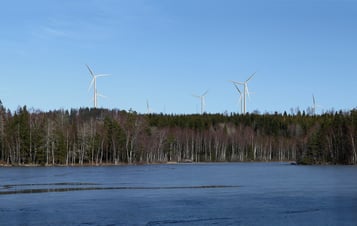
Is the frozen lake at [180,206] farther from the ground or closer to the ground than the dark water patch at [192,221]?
farther from the ground

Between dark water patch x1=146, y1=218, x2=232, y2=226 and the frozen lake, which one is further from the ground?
the frozen lake

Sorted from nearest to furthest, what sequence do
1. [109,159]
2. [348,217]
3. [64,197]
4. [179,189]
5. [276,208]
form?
[348,217], [276,208], [64,197], [179,189], [109,159]

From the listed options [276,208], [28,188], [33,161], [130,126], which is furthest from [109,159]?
[276,208]

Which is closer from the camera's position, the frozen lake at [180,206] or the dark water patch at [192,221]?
the dark water patch at [192,221]

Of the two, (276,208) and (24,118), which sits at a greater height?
(24,118)

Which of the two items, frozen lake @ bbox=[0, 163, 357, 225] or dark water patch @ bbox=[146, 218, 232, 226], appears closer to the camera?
dark water patch @ bbox=[146, 218, 232, 226]

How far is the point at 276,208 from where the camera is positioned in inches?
1593

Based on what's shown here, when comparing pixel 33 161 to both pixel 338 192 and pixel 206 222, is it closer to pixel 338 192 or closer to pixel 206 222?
pixel 338 192

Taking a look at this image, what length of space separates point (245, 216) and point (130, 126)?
13346 cm

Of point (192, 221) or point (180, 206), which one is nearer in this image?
point (192, 221)

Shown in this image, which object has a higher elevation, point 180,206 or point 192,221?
point 180,206

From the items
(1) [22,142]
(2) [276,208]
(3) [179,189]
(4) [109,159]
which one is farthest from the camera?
(4) [109,159]

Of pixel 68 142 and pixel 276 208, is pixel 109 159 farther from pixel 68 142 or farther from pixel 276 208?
pixel 276 208

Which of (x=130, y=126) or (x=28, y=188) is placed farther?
(x=130, y=126)
